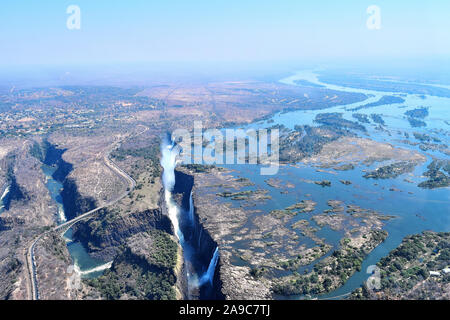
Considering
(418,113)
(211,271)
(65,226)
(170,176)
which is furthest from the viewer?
(418,113)

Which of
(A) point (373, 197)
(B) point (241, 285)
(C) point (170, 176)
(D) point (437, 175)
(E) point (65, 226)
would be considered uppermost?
(D) point (437, 175)

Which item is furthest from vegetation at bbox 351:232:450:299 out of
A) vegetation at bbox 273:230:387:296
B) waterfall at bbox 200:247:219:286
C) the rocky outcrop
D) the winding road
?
the winding road

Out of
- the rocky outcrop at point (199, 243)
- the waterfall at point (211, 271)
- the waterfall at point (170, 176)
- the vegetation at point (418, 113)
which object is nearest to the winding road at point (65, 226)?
the waterfall at point (170, 176)

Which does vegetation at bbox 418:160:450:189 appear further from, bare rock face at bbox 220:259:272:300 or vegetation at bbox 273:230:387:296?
bare rock face at bbox 220:259:272:300

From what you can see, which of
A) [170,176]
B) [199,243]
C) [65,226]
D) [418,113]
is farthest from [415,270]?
[418,113]

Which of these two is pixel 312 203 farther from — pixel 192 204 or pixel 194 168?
pixel 194 168

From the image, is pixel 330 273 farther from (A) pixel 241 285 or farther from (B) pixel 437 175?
(B) pixel 437 175
